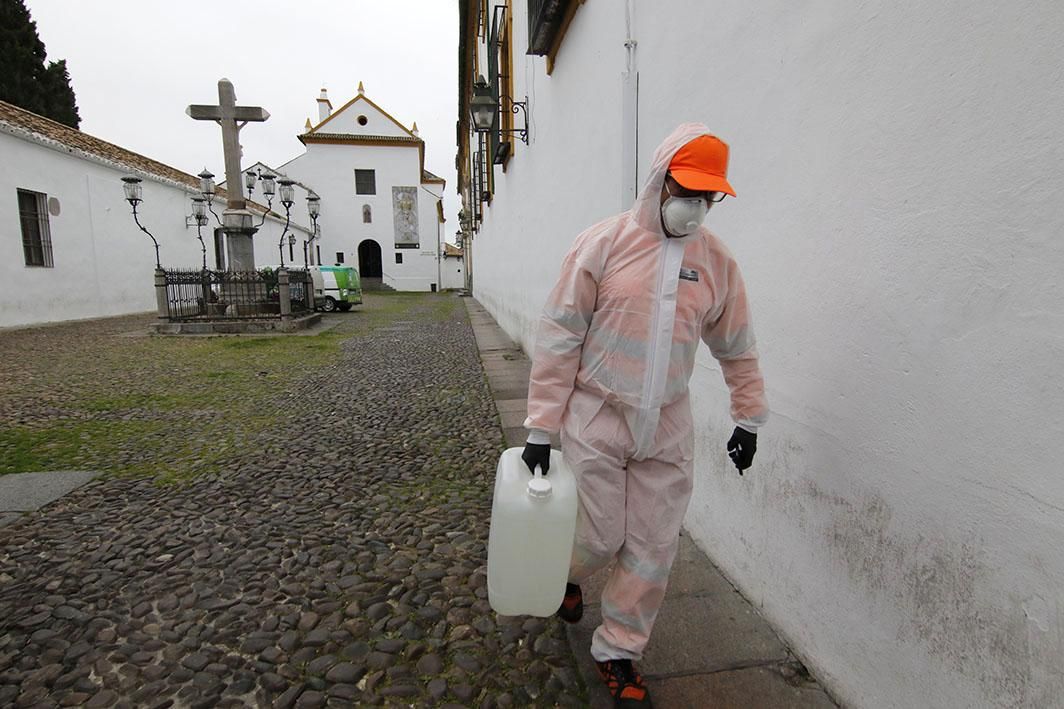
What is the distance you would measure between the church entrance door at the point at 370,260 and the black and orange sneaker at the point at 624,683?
128 feet

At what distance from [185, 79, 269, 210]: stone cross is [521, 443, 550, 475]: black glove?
13428 mm

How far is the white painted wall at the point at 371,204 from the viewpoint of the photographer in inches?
1476

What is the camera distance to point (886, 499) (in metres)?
1.41

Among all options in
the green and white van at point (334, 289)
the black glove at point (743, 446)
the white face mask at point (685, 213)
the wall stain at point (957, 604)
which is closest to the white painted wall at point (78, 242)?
the green and white van at point (334, 289)

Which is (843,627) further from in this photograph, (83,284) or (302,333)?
(83,284)

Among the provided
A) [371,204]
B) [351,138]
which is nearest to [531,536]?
[371,204]

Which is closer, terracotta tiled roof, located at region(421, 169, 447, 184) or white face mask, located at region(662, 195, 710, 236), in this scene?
white face mask, located at region(662, 195, 710, 236)

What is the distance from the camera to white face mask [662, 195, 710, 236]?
56.7 inches

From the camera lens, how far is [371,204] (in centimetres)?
3825

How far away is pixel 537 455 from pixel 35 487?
3.38 meters

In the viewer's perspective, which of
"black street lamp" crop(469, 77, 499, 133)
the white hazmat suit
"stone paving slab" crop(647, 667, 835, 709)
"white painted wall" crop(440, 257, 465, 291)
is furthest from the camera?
"white painted wall" crop(440, 257, 465, 291)

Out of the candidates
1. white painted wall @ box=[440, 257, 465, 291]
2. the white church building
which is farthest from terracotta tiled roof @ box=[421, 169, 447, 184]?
white painted wall @ box=[440, 257, 465, 291]

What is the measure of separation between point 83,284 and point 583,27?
16164mm

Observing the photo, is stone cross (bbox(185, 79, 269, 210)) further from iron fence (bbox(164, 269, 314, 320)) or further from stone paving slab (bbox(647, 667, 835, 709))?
stone paving slab (bbox(647, 667, 835, 709))
